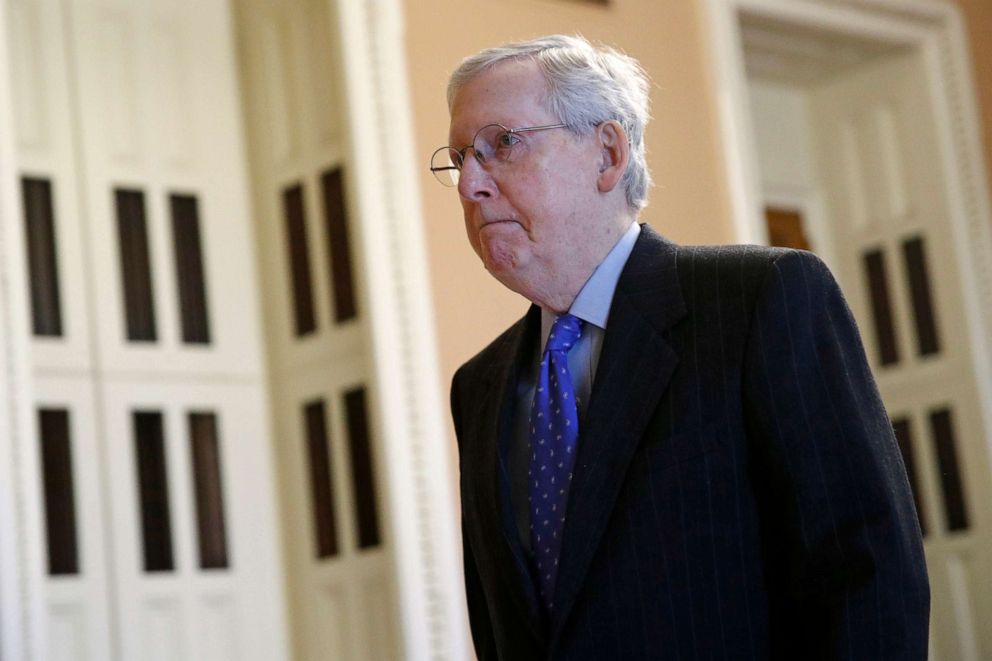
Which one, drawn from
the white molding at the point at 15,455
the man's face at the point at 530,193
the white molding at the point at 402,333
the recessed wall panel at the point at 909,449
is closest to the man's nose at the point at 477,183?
the man's face at the point at 530,193

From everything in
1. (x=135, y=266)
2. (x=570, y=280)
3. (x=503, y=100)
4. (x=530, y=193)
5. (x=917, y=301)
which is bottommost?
(x=570, y=280)

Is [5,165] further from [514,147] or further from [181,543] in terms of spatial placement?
[514,147]

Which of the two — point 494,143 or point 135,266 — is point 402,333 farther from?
point 494,143

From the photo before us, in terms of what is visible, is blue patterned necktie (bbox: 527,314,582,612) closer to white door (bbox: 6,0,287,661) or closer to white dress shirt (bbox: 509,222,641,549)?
white dress shirt (bbox: 509,222,641,549)

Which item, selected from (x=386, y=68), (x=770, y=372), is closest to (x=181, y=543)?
(x=386, y=68)

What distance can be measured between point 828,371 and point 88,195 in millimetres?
3154

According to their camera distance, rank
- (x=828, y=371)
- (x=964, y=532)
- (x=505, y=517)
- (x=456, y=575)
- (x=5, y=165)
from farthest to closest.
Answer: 1. (x=964, y=532)
2. (x=456, y=575)
3. (x=5, y=165)
4. (x=505, y=517)
5. (x=828, y=371)

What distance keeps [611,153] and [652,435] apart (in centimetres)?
41

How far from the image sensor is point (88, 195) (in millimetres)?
4395

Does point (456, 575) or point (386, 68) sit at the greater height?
point (386, 68)

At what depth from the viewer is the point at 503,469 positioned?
6.44ft

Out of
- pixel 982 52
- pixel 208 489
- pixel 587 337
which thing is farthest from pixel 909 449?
pixel 587 337

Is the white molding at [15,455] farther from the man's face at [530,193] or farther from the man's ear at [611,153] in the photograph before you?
the man's ear at [611,153]

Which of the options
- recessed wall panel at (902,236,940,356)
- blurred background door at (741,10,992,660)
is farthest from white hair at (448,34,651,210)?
recessed wall panel at (902,236,940,356)
